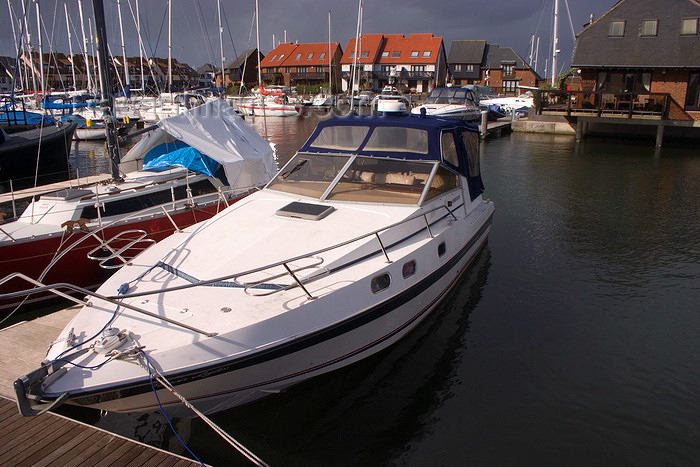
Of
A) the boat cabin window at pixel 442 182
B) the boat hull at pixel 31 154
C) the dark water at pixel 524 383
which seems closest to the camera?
the dark water at pixel 524 383

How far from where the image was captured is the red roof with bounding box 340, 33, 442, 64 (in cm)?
7606

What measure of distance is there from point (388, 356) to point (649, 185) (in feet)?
51.6

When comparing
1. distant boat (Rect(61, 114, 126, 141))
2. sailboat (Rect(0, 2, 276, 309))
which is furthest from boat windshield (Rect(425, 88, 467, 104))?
sailboat (Rect(0, 2, 276, 309))

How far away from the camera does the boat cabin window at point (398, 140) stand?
28.2 ft

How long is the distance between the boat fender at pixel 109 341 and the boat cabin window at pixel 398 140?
496cm

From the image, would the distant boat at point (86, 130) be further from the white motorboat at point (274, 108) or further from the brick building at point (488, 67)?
the brick building at point (488, 67)

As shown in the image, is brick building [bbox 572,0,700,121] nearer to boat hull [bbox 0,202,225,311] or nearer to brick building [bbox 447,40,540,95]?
boat hull [bbox 0,202,225,311]

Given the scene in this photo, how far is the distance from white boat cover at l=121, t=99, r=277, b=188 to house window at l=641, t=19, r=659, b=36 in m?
27.2

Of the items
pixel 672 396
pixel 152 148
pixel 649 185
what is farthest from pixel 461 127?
pixel 649 185

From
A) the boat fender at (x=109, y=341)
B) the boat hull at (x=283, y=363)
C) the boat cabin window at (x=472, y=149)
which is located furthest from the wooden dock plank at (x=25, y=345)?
the boat cabin window at (x=472, y=149)

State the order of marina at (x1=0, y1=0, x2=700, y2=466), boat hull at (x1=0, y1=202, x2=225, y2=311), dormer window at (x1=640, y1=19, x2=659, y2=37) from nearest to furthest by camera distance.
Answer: marina at (x1=0, y1=0, x2=700, y2=466) < boat hull at (x1=0, y1=202, x2=225, y2=311) < dormer window at (x1=640, y1=19, x2=659, y2=37)

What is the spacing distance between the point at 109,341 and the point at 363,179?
463cm

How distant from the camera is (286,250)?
21.1 feet

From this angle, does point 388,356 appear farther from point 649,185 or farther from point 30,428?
point 649,185
